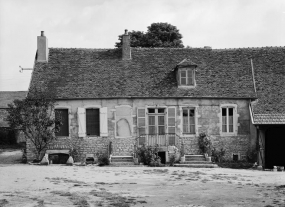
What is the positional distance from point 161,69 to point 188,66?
72.7 inches

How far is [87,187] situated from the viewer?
15477 mm

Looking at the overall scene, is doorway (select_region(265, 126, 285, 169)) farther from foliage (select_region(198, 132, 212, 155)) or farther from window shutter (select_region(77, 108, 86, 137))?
window shutter (select_region(77, 108, 86, 137))

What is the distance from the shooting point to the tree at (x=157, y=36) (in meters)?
40.4

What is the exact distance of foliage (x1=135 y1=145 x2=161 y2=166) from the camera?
23.1m

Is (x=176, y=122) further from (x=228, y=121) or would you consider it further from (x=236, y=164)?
(x=236, y=164)

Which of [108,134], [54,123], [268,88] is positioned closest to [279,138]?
[268,88]

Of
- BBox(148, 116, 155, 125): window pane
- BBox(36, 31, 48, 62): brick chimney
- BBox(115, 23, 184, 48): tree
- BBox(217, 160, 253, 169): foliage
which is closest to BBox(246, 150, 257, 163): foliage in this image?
BBox(217, 160, 253, 169): foliage

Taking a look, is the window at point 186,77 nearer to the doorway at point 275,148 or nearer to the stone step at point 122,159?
the doorway at point 275,148

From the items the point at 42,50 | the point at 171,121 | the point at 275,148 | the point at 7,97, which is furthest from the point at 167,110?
the point at 7,97

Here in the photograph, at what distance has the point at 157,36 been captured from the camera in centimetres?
4084


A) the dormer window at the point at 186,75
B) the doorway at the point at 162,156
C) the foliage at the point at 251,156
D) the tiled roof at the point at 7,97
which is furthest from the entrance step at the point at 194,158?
the tiled roof at the point at 7,97

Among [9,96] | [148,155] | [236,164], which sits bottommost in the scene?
[236,164]

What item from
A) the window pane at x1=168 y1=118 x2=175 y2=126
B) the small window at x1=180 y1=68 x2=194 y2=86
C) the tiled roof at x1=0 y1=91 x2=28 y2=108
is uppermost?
the tiled roof at x1=0 y1=91 x2=28 y2=108

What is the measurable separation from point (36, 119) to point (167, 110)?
7124 millimetres
